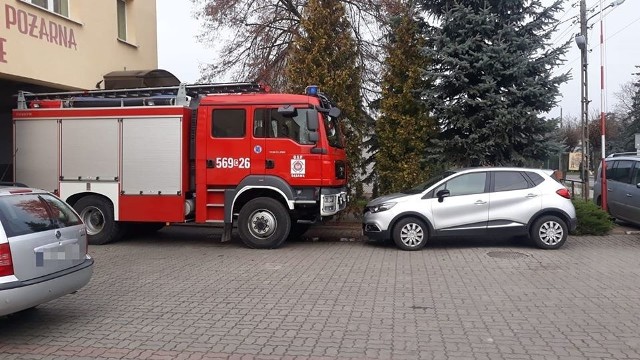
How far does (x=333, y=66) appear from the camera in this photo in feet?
48.9

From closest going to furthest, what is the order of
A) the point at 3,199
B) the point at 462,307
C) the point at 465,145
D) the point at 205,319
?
the point at 3,199 < the point at 205,319 < the point at 462,307 < the point at 465,145

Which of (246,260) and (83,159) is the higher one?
(83,159)

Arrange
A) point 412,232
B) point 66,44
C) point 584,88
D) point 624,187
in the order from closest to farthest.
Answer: point 412,232
point 624,187
point 66,44
point 584,88

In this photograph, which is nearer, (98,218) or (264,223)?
(264,223)

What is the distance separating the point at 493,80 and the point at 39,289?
458 inches

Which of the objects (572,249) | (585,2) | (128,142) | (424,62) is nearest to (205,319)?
(128,142)

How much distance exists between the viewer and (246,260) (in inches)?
391

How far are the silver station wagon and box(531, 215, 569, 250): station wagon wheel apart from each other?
818 centimetres

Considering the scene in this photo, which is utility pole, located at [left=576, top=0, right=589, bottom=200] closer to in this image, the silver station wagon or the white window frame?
the white window frame

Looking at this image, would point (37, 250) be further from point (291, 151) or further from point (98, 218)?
point (98, 218)

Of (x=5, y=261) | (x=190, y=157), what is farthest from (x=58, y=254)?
(x=190, y=157)

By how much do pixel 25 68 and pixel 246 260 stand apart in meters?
7.17

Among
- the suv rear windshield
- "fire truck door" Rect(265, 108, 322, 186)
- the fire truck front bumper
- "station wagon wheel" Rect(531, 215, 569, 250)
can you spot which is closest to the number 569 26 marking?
"fire truck door" Rect(265, 108, 322, 186)

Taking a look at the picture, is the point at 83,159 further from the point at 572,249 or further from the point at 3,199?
the point at 572,249
